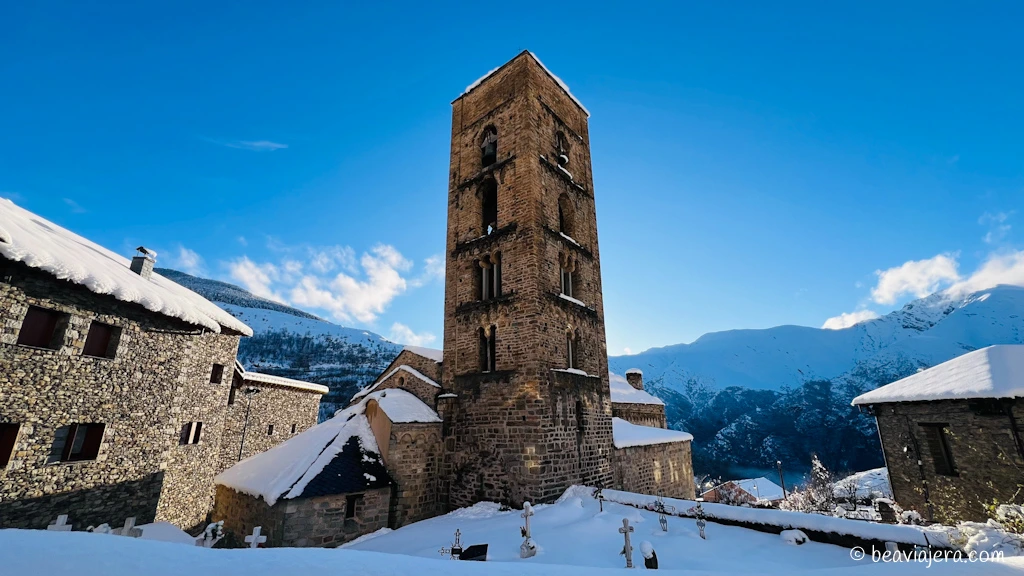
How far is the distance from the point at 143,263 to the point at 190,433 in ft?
23.4

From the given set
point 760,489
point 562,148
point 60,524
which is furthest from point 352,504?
point 760,489

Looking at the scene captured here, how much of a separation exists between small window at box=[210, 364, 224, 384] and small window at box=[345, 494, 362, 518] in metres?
9.89

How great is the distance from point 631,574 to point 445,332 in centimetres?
1377

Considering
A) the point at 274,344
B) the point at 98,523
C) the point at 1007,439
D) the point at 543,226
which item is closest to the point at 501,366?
the point at 543,226

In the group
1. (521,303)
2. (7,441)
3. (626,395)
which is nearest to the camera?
(7,441)

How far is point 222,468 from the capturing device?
21.1m

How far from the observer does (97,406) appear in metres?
12.2

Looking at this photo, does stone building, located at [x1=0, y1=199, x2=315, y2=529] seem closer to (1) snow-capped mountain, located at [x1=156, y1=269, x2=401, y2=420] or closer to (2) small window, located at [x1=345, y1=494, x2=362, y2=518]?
(2) small window, located at [x1=345, y1=494, x2=362, y2=518]

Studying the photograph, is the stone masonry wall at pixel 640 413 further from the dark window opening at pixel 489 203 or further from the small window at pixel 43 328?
the small window at pixel 43 328

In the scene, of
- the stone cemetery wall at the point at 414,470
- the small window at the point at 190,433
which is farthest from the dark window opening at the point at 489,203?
the small window at the point at 190,433

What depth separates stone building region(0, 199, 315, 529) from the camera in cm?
1055

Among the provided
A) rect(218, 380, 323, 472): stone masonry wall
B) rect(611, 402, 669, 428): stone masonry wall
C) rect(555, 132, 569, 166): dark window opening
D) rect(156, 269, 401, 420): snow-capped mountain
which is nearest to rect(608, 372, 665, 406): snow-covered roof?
rect(611, 402, 669, 428): stone masonry wall

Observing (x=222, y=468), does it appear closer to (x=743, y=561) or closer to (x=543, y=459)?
(x=543, y=459)

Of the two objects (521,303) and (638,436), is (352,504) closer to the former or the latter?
(521,303)
